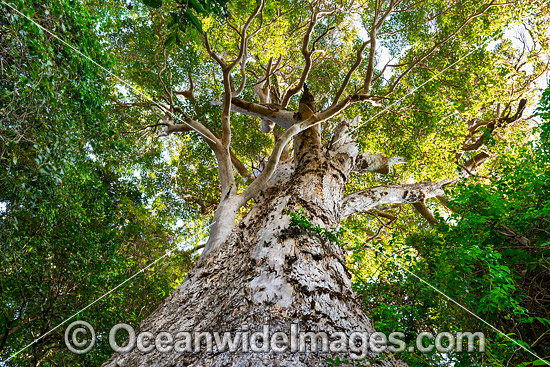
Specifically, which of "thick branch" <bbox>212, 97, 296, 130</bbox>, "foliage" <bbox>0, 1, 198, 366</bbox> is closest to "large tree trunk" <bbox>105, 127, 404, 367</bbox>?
"foliage" <bbox>0, 1, 198, 366</bbox>

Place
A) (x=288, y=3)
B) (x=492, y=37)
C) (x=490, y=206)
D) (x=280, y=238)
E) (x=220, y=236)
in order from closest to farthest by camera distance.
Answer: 1. (x=490, y=206)
2. (x=280, y=238)
3. (x=220, y=236)
4. (x=492, y=37)
5. (x=288, y=3)

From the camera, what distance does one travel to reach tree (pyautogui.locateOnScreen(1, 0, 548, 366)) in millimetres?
2596

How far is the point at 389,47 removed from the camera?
28.4ft

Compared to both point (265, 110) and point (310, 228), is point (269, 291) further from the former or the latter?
point (265, 110)

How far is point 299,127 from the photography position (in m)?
4.96

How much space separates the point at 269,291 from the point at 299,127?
3091 mm

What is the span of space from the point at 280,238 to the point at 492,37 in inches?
261

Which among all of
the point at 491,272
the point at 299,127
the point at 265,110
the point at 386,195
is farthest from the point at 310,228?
the point at 265,110

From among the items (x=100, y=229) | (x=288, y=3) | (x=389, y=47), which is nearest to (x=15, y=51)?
(x=100, y=229)

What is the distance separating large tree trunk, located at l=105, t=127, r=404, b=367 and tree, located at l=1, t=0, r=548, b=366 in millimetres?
16

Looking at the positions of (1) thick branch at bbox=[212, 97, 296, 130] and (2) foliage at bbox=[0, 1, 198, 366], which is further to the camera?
(1) thick branch at bbox=[212, 97, 296, 130]

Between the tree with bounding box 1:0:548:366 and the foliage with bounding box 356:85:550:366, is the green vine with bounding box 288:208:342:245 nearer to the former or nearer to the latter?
the tree with bounding box 1:0:548:366

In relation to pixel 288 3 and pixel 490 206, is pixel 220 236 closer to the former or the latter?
pixel 490 206

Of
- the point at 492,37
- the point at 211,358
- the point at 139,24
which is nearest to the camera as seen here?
the point at 211,358
